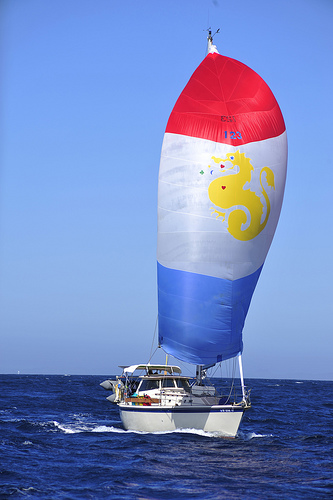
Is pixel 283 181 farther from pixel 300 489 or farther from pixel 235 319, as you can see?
pixel 300 489

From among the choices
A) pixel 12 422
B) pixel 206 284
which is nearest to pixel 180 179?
pixel 206 284

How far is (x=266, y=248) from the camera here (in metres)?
28.5

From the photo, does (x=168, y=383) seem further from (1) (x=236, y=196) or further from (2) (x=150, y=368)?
(1) (x=236, y=196)

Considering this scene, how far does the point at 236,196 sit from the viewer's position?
2722cm

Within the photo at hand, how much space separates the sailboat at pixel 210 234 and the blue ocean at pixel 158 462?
1449mm

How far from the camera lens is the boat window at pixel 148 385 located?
29.1 meters

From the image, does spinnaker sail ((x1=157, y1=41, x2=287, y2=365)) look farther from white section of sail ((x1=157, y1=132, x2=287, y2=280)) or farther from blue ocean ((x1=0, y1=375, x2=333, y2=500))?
blue ocean ((x1=0, y1=375, x2=333, y2=500))

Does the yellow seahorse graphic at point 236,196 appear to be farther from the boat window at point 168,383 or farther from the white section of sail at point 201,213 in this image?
the boat window at point 168,383

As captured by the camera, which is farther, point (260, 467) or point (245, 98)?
point (245, 98)

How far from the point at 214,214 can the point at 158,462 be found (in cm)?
1004

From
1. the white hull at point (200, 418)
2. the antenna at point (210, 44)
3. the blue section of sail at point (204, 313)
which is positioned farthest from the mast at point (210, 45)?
the white hull at point (200, 418)

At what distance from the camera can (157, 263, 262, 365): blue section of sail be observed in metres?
27.2

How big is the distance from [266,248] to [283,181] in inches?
122

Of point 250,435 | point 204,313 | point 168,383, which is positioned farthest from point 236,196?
point 250,435
